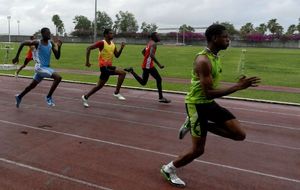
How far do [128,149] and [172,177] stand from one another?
5.49ft

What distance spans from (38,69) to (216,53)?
19.8 feet

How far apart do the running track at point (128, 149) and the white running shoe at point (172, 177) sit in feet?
0.22

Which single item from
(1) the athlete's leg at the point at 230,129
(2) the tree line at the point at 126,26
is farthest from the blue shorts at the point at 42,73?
(2) the tree line at the point at 126,26

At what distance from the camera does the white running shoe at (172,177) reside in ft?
16.6

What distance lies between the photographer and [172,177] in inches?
201

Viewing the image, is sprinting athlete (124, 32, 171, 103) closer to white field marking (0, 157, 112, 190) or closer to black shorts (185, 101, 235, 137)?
white field marking (0, 157, 112, 190)

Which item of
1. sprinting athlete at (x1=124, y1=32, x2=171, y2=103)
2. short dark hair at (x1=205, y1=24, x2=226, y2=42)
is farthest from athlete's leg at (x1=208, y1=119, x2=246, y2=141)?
sprinting athlete at (x1=124, y1=32, x2=171, y2=103)

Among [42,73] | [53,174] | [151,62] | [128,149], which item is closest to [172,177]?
[53,174]

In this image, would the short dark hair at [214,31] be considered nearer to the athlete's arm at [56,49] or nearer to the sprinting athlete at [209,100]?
the sprinting athlete at [209,100]

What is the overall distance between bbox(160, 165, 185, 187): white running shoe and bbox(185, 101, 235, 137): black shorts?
22.7 inches

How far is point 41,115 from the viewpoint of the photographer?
9172mm

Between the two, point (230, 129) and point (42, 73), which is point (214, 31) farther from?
point (42, 73)

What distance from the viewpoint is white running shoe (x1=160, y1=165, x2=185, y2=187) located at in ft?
16.6

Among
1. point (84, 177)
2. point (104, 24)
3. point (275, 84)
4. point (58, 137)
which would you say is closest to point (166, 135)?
point (58, 137)
